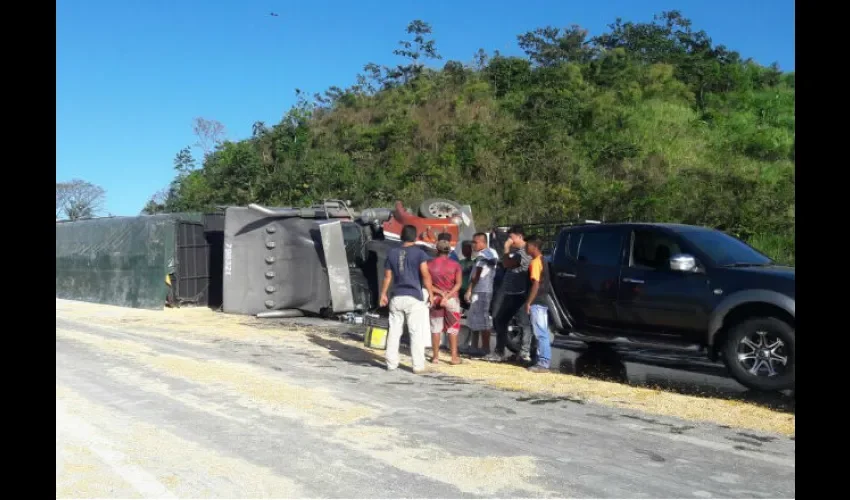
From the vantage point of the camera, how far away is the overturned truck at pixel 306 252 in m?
16.1

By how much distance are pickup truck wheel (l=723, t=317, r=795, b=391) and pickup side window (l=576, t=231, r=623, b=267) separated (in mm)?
1878

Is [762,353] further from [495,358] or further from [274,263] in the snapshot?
[274,263]

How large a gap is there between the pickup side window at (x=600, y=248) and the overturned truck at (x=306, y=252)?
19.3ft

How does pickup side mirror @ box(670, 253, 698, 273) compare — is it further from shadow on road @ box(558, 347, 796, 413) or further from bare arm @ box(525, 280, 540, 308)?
bare arm @ box(525, 280, 540, 308)

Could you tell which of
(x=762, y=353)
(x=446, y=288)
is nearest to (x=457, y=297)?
(x=446, y=288)

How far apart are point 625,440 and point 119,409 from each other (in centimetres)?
480

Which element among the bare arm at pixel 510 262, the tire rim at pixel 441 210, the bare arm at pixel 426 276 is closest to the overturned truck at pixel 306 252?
the tire rim at pixel 441 210

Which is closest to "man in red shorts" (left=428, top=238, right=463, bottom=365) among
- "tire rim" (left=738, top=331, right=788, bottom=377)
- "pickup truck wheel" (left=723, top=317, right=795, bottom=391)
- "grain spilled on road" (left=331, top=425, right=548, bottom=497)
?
"pickup truck wheel" (left=723, top=317, right=795, bottom=391)

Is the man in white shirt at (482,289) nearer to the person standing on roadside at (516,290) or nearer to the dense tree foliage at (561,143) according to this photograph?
the person standing on roadside at (516,290)

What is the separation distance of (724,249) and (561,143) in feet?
68.8

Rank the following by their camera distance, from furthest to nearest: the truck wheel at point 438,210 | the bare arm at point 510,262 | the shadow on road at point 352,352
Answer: the truck wheel at point 438,210 < the shadow on road at point 352,352 < the bare arm at point 510,262

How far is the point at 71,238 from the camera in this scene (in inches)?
882

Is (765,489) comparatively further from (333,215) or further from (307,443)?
(333,215)
